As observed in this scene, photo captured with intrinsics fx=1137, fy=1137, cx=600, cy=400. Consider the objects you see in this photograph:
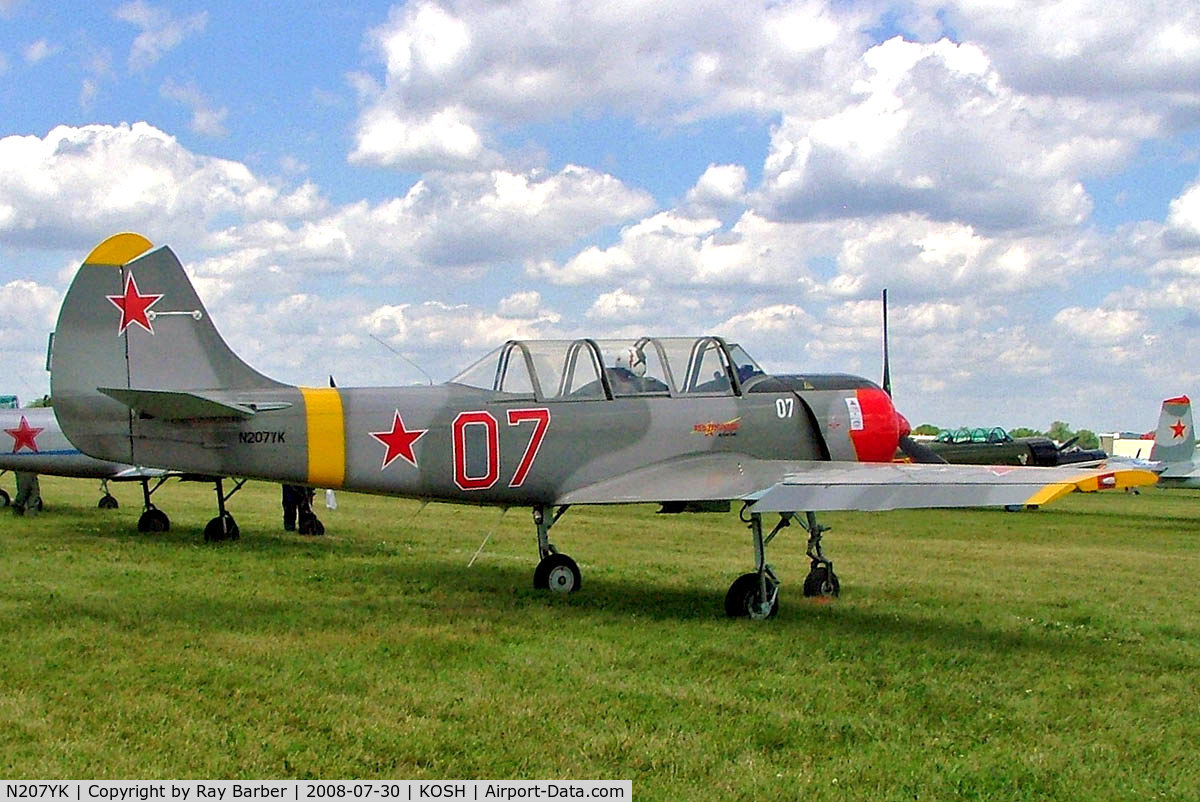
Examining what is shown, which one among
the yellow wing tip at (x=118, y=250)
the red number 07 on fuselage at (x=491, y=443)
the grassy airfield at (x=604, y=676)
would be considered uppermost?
the yellow wing tip at (x=118, y=250)

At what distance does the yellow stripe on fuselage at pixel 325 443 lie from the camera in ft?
30.6

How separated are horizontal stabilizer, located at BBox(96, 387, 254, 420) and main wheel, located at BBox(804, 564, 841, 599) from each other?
17.4ft

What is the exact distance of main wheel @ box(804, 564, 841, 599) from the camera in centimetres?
1072

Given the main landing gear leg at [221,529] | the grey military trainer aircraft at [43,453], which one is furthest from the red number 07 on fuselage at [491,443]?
the grey military trainer aircraft at [43,453]

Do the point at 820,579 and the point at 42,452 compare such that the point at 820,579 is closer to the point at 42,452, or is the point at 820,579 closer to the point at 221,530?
the point at 221,530

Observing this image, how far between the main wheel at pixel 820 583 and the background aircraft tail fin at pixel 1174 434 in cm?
2058

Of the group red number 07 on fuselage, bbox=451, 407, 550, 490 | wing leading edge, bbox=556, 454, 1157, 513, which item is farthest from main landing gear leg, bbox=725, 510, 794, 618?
red number 07 on fuselage, bbox=451, 407, 550, 490

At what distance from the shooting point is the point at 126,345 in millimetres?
9562

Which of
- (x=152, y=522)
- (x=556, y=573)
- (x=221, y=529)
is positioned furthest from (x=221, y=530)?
(x=556, y=573)

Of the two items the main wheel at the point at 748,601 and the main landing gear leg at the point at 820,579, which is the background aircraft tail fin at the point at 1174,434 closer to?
the main landing gear leg at the point at 820,579

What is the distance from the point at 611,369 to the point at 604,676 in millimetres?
3909

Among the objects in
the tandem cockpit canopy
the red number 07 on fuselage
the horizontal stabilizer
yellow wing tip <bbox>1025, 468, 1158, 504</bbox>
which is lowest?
yellow wing tip <bbox>1025, 468, 1158, 504</bbox>

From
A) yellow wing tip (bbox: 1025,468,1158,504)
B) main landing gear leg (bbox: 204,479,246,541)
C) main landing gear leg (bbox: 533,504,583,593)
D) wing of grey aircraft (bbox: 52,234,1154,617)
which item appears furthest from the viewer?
main landing gear leg (bbox: 204,479,246,541)

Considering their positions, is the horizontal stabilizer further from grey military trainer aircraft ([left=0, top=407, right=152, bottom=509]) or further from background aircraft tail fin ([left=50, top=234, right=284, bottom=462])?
grey military trainer aircraft ([left=0, top=407, right=152, bottom=509])
